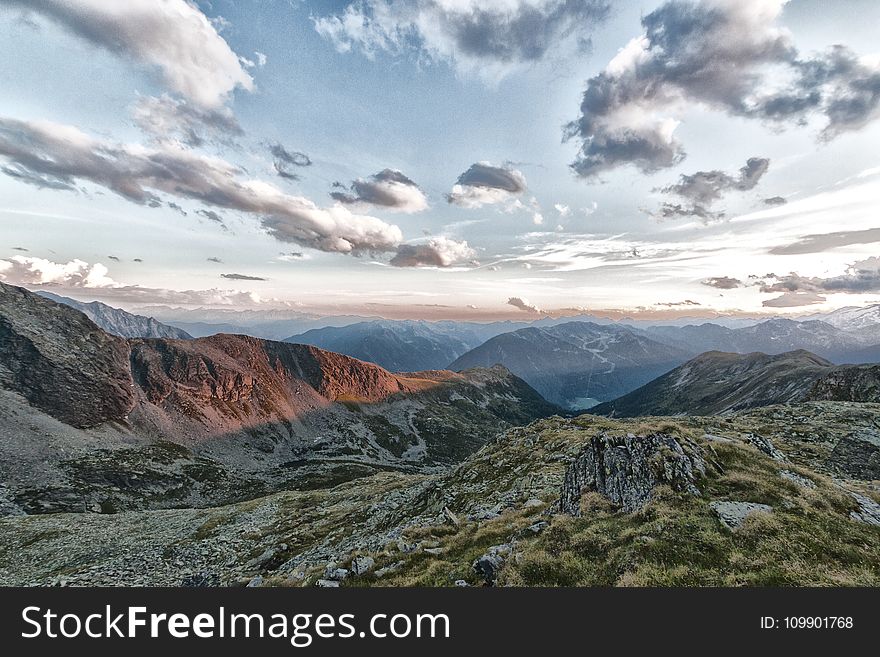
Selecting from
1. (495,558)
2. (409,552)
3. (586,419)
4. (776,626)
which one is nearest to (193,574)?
(409,552)

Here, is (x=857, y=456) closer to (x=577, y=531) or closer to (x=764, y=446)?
(x=764, y=446)

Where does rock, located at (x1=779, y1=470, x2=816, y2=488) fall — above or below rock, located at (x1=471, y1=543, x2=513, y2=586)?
above

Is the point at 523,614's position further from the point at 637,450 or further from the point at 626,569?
the point at 637,450

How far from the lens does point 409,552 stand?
65.8ft

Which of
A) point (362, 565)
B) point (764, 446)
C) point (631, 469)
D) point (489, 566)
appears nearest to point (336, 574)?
point (362, 565)

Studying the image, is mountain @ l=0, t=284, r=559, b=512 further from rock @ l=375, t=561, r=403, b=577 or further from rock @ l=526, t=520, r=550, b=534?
rock @ l=526, t=520, r=550, b=534

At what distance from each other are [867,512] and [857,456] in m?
21.5

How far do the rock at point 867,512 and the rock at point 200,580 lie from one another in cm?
4123

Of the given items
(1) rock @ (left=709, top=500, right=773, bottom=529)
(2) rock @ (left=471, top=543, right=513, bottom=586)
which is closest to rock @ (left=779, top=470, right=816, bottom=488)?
(1) rock @ (left=709, top=500, right=773, bottom=529)

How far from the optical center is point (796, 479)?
61.5 ft

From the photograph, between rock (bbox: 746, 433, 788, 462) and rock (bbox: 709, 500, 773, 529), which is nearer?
rock (bbox: 709, 500, 773, 529)

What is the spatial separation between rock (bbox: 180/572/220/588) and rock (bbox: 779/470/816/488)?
40369 mm

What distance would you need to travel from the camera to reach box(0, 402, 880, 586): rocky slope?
510 inches

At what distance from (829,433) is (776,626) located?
38096mm
